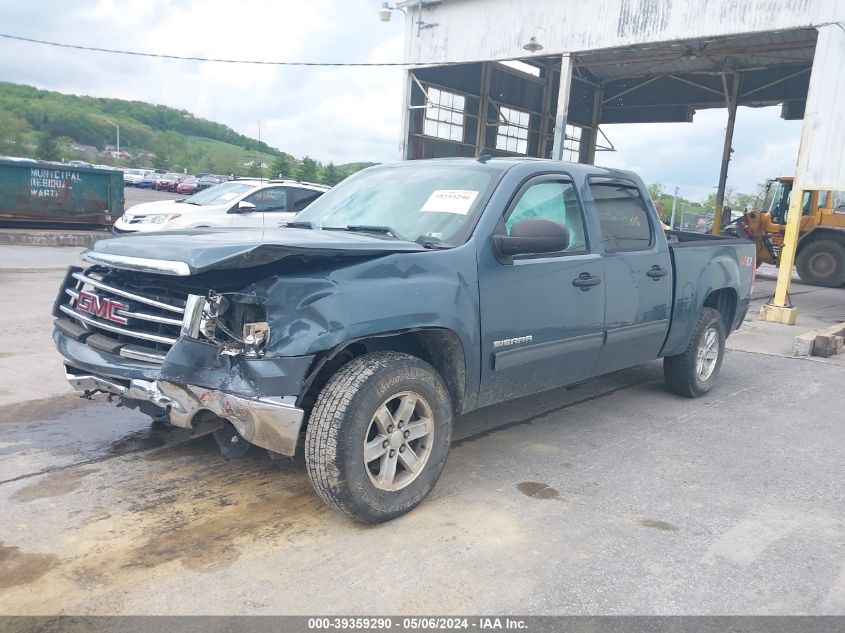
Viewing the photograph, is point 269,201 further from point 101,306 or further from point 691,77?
point 691,77

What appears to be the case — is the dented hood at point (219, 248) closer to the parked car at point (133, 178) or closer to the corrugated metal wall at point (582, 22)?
the corrugated metal wall at point (582, 22)

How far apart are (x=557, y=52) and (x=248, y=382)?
13.0 meters

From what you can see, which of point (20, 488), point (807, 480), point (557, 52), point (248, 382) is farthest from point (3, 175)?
point (807, 480)

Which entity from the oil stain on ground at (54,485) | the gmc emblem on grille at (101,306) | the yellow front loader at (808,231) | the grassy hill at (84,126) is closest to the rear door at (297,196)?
the gmc emblem on grille at (101,306)

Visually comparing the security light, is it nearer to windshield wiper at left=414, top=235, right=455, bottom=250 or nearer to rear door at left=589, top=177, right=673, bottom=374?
rear door at left=589, top=177, right=673, bottom=374

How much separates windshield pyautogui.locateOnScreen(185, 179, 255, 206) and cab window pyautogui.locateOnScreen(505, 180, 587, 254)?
8907mm

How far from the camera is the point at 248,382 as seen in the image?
3.00m

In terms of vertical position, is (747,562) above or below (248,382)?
below

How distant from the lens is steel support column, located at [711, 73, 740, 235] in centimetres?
2164

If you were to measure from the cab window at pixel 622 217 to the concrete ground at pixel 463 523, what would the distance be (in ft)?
4.37

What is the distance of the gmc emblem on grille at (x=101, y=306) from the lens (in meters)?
3.40

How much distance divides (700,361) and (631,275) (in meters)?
1.57

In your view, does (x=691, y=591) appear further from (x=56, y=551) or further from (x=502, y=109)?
(x=502, y=109)

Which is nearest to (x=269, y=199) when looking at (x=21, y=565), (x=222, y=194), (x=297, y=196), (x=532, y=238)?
(x=297, y=196)
